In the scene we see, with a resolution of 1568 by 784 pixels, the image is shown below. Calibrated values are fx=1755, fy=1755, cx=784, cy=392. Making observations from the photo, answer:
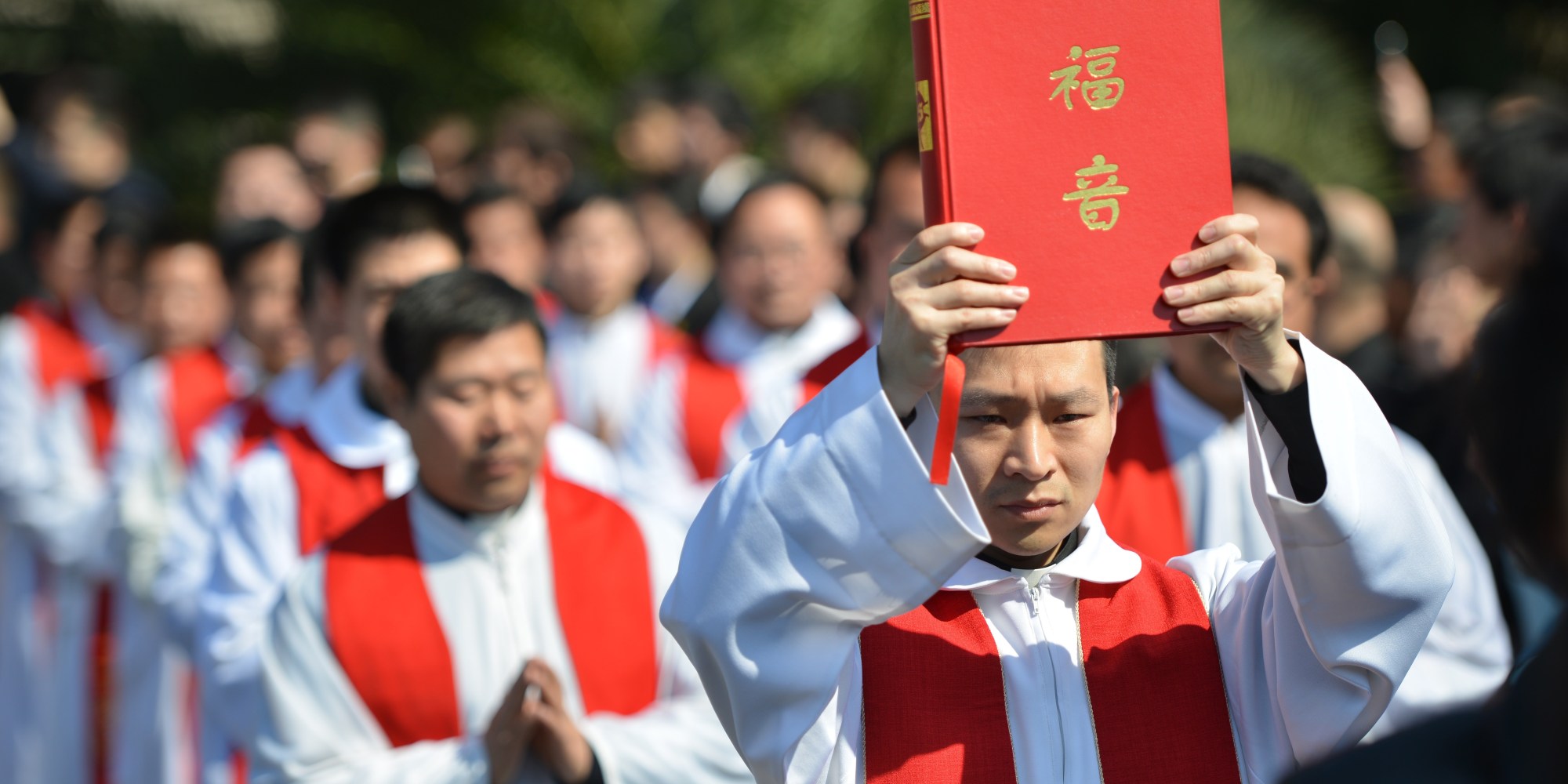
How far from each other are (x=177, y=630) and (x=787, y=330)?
2.33m

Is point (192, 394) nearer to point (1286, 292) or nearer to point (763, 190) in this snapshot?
point (763, 190)

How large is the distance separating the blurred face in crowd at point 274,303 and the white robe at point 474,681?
2532 mm

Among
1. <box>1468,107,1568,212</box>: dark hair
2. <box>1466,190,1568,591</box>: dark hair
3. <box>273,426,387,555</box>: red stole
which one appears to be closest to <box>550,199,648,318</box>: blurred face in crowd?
<box>273,426,387,555</box>: red stole

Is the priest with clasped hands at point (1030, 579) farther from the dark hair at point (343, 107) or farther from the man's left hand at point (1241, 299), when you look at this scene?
the dark hair at point (343, 107)

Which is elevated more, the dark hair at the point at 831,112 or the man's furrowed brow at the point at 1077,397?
the dark hair at the point at 831,112

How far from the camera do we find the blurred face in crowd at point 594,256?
7.22 metres

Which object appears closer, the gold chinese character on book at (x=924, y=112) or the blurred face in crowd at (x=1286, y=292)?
the gold chinese character on book at (x=924, y=112)

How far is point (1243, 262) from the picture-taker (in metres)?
2.15

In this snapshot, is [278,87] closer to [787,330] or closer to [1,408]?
[1,408]

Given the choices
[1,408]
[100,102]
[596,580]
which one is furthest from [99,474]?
[100,102]

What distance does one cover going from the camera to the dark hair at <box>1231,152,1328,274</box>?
4180 millimetres

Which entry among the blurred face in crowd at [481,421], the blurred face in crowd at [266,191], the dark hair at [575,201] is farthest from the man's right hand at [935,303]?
the blurred face in crowd at [266,191]

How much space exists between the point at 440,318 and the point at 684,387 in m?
2.43

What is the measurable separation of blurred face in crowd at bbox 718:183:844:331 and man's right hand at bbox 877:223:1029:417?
395cm
